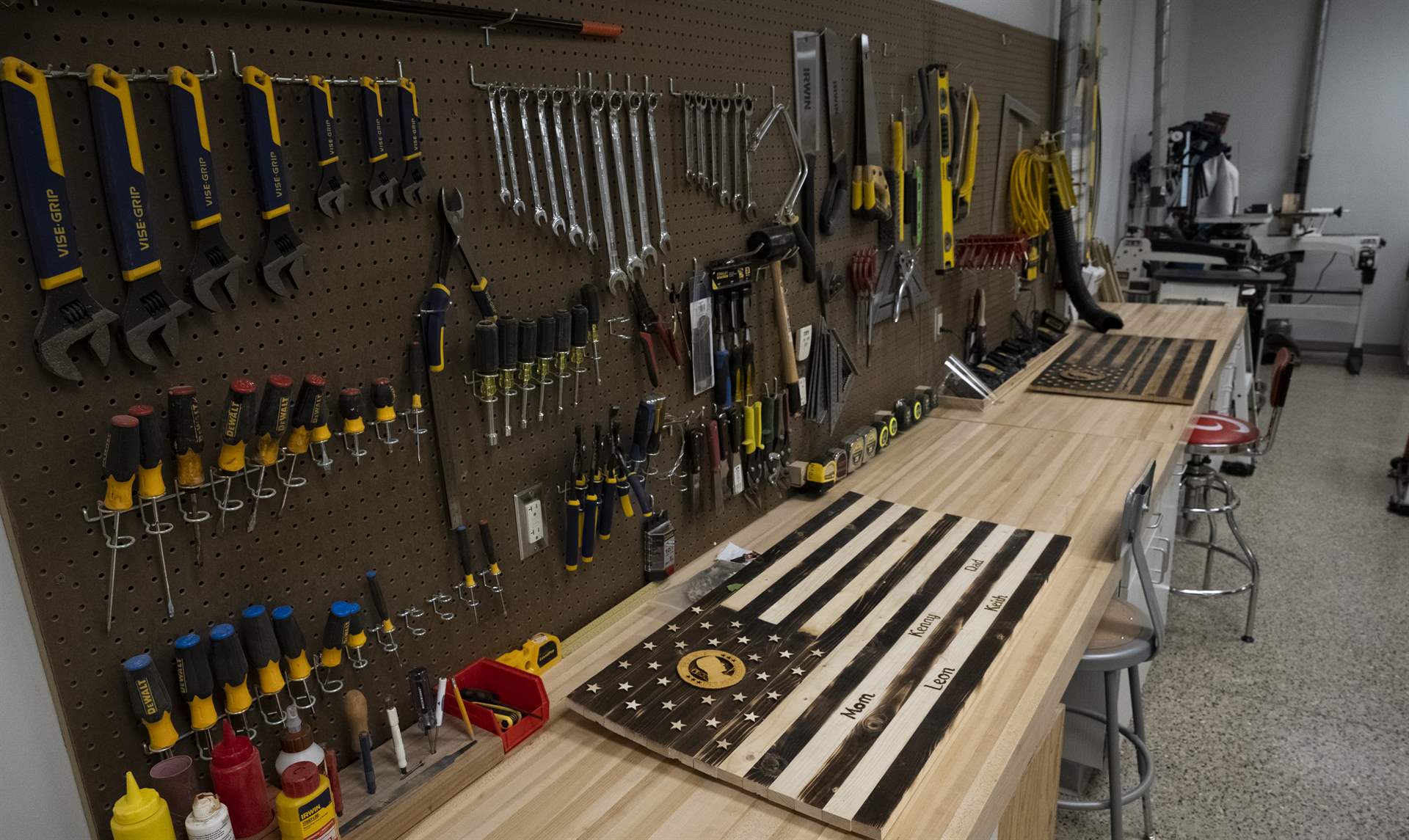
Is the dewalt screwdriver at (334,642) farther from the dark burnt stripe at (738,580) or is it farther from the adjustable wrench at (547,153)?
the adjustable wrench at (547,153)

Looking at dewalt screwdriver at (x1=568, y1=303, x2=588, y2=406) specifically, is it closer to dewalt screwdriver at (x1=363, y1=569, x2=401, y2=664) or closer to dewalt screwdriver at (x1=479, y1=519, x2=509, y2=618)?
dewalt screwdriver at (x1=479, y1=519, x2=509, y2=618)

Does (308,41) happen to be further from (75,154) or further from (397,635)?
(397,635)

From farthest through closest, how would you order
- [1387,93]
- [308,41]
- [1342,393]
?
[1387,93]
[1342,393]
[308,41]

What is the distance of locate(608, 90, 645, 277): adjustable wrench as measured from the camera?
1.35 metres

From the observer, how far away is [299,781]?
36.5 inches

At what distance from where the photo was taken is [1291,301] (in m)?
6.61

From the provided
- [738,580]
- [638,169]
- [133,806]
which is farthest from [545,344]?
[133,806]

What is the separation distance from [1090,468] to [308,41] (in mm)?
1918

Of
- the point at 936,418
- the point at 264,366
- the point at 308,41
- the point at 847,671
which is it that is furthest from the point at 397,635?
the point at 936,418

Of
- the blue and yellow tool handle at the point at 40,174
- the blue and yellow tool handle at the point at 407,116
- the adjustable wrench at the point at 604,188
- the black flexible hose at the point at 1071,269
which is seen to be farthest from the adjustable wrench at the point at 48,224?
the black flexible hose at the point at 1071,269

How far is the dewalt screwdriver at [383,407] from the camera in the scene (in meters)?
1.06

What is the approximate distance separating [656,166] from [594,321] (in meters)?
0.31

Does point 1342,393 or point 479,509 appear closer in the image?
point 479,509

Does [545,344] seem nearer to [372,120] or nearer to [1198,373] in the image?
[372,120]
